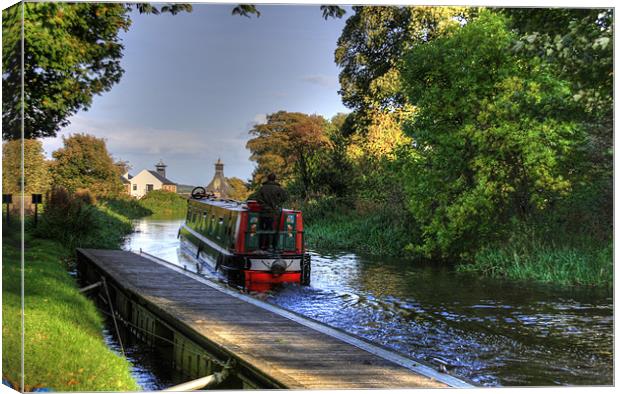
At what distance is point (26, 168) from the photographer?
7.47 meters

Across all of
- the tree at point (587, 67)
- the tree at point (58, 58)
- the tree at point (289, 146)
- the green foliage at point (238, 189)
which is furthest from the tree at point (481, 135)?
the tree at point (58, 58)

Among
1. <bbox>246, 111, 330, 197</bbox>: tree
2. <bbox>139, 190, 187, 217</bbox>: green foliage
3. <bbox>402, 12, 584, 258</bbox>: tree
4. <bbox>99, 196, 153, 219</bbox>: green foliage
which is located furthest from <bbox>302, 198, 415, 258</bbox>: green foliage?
<bbox>99, 196, 153, 219</bbox>: green foliage

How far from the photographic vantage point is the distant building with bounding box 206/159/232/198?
11.2m

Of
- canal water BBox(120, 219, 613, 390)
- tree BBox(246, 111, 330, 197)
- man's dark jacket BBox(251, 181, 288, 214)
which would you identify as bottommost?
canal water BBox(120, 219, 613, 390)

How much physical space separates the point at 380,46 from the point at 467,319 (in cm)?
438

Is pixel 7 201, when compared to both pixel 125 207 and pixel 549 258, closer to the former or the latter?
pixel 125 207

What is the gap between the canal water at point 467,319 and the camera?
8070 millimetres

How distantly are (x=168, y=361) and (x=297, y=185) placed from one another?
8103mm

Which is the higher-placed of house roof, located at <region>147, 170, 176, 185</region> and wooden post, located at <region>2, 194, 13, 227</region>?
house roof, located at <region>147, 170, 176, 185</region>

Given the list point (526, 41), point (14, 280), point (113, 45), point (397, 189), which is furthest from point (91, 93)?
point (397, 189)

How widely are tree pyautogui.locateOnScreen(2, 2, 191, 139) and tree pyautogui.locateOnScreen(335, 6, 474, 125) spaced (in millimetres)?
2440

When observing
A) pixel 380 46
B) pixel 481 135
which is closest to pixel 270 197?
pixel 380 46

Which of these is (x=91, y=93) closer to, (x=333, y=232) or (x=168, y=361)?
(x=168, y=361)

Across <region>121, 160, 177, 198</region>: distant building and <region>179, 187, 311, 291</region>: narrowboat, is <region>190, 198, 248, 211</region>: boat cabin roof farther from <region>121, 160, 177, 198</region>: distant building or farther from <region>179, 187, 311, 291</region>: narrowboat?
<region>121, 160, 177, 198</region>: distant building
